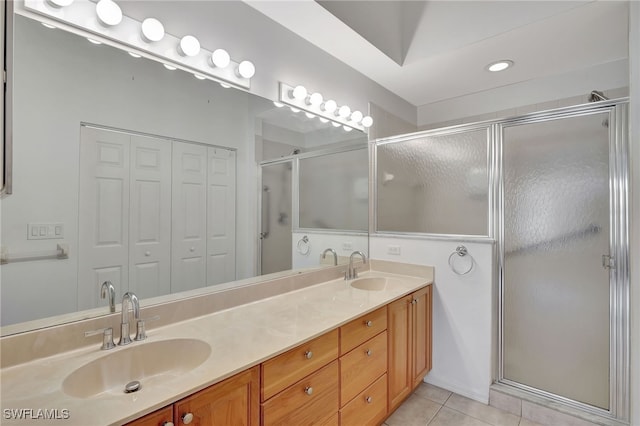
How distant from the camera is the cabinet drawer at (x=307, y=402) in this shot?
1100 mm

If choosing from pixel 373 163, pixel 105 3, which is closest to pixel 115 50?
pixel 105 3

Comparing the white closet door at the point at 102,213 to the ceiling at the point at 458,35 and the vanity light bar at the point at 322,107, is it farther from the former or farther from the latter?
the ceiling at the point at 458,35

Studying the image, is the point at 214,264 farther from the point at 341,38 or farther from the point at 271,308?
the point at 341,38

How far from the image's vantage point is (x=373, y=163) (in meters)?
2.60

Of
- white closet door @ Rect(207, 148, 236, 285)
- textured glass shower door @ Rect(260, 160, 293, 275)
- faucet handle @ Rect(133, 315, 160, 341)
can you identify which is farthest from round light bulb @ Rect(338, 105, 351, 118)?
faucet handle @ Rect(133, 315, 160, 341)

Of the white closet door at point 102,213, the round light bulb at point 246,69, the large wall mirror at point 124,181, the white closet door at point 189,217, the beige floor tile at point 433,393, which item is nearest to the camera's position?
the large wall mirror at point 124,181

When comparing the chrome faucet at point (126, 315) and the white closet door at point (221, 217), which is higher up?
the white closet door at point (221, 217)

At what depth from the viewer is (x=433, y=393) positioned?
2.16 m

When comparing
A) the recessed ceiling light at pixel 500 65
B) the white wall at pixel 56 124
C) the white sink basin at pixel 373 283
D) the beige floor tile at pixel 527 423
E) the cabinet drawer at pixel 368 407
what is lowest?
the beige floor tile at pixel 527 423

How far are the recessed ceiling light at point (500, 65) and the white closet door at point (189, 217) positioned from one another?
2.23m

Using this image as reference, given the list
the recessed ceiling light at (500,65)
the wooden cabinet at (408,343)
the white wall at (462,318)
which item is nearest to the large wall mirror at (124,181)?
the wooden cabinet at (408,343)

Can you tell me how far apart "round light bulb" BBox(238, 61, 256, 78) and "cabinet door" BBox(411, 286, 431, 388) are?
1.73 m

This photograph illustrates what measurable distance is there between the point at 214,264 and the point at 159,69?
38.1 inches

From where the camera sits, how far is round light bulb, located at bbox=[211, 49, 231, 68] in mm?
1521
